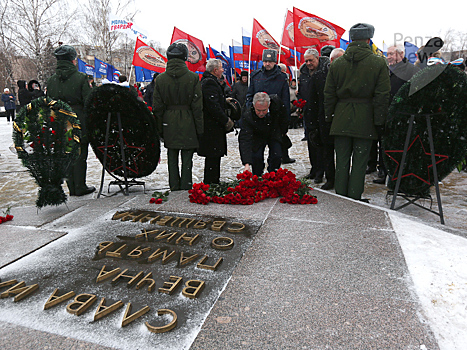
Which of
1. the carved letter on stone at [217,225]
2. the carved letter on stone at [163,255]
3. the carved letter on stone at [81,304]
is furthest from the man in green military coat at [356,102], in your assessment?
the carved letter on stone at [81,304]

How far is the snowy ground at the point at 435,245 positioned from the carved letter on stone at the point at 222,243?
1333 millimetres

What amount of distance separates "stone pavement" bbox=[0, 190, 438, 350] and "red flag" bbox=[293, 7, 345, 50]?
20.3ft

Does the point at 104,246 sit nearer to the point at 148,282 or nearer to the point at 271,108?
the point at 148,282

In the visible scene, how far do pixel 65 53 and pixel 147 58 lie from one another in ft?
21.9

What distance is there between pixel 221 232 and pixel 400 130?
261 cm

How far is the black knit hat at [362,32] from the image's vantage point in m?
4.05

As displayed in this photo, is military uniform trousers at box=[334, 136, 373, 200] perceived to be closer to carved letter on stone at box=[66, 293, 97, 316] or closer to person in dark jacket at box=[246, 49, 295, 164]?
person in dark jacket at box=[246, 49, 295, 164]

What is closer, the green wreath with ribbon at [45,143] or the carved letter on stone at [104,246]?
the carved letter on stone at [104,246]

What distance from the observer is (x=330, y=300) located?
2029mm

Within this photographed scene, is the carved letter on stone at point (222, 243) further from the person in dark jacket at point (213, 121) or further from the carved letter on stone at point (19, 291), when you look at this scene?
the person in dark jacket at point (213, 121)

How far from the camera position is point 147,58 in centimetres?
1118

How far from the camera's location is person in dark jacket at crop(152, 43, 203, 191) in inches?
183

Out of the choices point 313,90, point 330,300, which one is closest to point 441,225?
point 330,300

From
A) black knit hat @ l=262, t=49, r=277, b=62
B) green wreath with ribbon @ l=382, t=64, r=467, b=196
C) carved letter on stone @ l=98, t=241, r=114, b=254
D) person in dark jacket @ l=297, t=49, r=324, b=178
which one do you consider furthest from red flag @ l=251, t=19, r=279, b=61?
carved letter on stone @ l=98, t=241, r=114, b=254
